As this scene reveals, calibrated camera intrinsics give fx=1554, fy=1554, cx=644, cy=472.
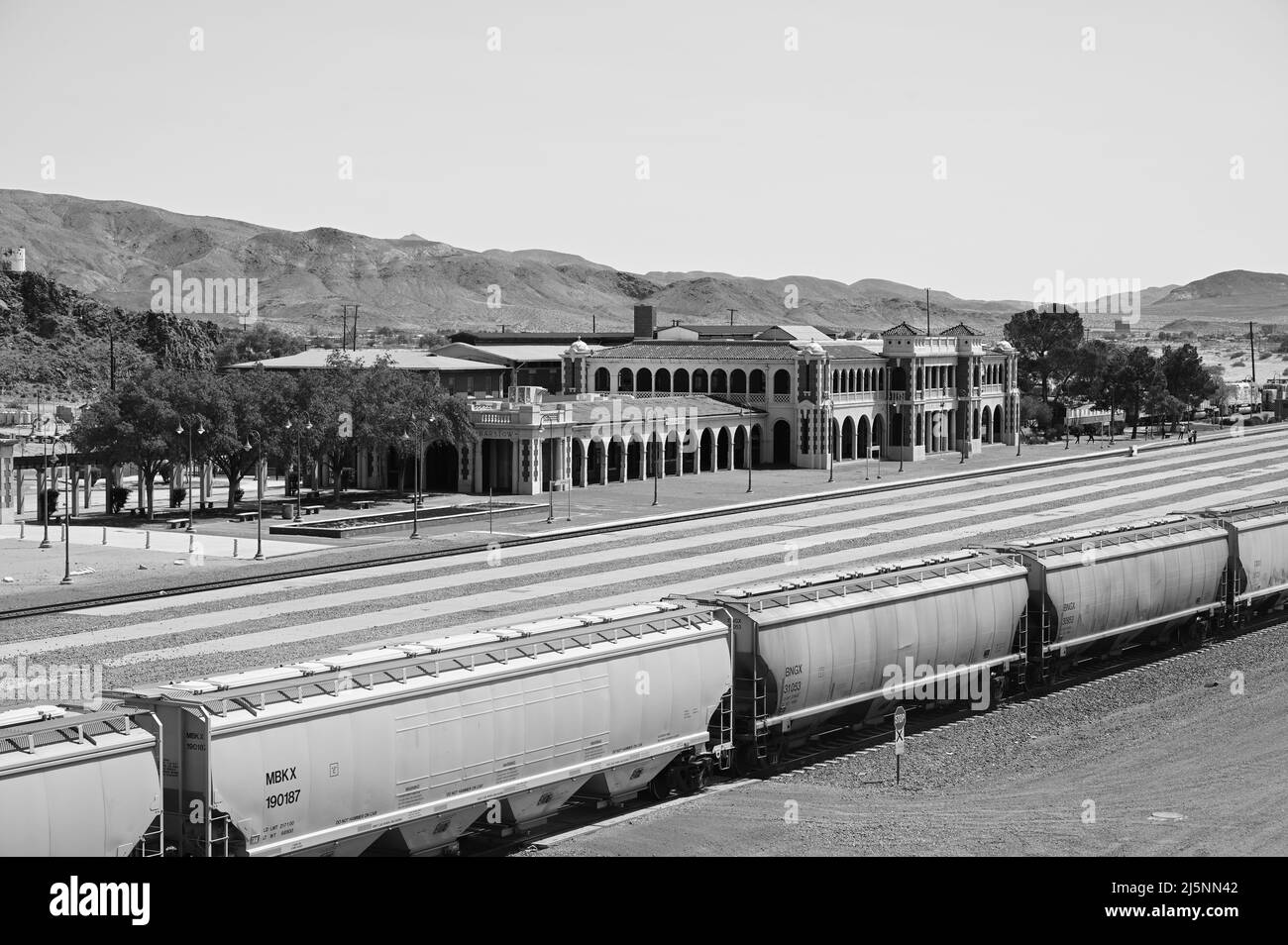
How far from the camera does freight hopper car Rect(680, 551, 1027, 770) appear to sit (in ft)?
106

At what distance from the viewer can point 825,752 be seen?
116 ft

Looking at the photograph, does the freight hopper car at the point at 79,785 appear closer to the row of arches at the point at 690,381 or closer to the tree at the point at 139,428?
the tree at the point at 139,428

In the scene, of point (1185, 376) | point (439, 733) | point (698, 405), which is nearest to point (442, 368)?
point (698, 405)

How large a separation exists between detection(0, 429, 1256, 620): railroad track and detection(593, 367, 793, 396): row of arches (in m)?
16.7

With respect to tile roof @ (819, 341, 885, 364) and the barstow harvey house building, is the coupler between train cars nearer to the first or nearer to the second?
the barstow harvey house building

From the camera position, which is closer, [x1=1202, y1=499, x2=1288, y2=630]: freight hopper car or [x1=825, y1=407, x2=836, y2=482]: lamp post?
[x1=1202, y1=499, x2=1288, y2=630]: freight hopper car

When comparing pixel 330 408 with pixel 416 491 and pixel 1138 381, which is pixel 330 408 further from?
pixel 1138 381

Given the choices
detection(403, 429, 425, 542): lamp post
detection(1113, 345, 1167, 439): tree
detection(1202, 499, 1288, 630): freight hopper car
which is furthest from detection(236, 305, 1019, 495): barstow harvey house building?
detection(1202, 499, 1288, 630): freight hopper car

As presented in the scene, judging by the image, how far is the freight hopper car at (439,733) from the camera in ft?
74.4

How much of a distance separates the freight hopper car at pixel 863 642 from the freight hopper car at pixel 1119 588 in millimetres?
950

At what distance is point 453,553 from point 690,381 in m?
58.4

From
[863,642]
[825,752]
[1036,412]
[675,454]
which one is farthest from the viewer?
[1036,412]
